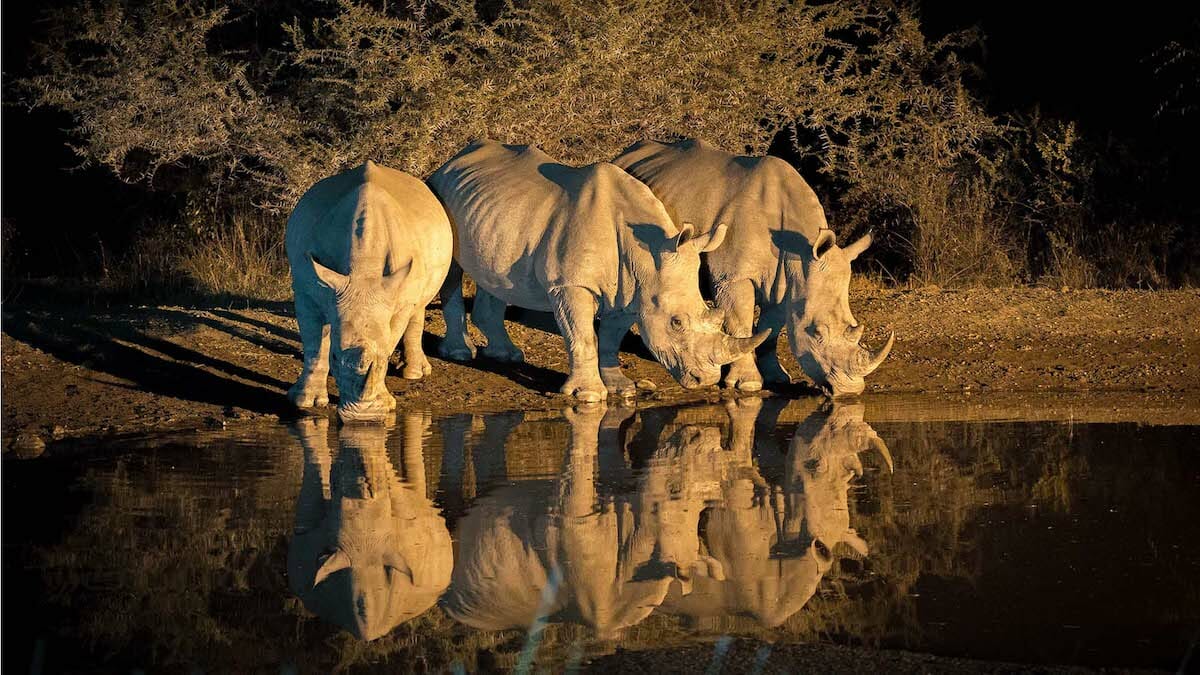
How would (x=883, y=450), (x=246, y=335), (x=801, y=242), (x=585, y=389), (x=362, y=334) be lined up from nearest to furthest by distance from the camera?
(x=883, y=450) → (x=362, y=334) → (x=585, y=389) → (x=801, y=242) → (x=246, y=335)

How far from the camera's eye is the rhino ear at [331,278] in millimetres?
9805

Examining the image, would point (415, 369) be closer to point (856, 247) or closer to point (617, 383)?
point (617, 383)

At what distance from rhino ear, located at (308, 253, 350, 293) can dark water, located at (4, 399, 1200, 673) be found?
90cm

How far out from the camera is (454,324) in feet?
39.5

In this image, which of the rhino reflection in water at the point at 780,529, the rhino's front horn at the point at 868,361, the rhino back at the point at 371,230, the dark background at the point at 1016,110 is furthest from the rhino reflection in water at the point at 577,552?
the dark background at the point at 1016,110

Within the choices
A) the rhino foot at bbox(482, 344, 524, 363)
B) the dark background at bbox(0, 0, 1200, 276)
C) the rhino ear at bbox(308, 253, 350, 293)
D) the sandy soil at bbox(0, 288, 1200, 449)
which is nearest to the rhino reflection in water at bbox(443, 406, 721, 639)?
the rhino ear at bbox(308, 253, 350, 293)

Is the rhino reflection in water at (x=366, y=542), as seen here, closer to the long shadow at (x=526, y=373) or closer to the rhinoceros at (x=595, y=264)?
the rhinoceros at (x=595, y=264)

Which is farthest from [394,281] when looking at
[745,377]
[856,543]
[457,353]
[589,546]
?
[856,543]

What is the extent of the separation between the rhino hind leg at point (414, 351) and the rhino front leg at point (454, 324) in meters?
0.60

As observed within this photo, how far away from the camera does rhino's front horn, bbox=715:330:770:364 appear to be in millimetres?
10805

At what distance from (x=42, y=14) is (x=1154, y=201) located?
10.9 m

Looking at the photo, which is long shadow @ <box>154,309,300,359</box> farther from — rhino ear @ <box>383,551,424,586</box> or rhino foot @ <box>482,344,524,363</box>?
rhino ear @ <box>383,551,424,586</box>

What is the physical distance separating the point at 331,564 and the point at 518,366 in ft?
18.9

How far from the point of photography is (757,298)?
37.8ft
